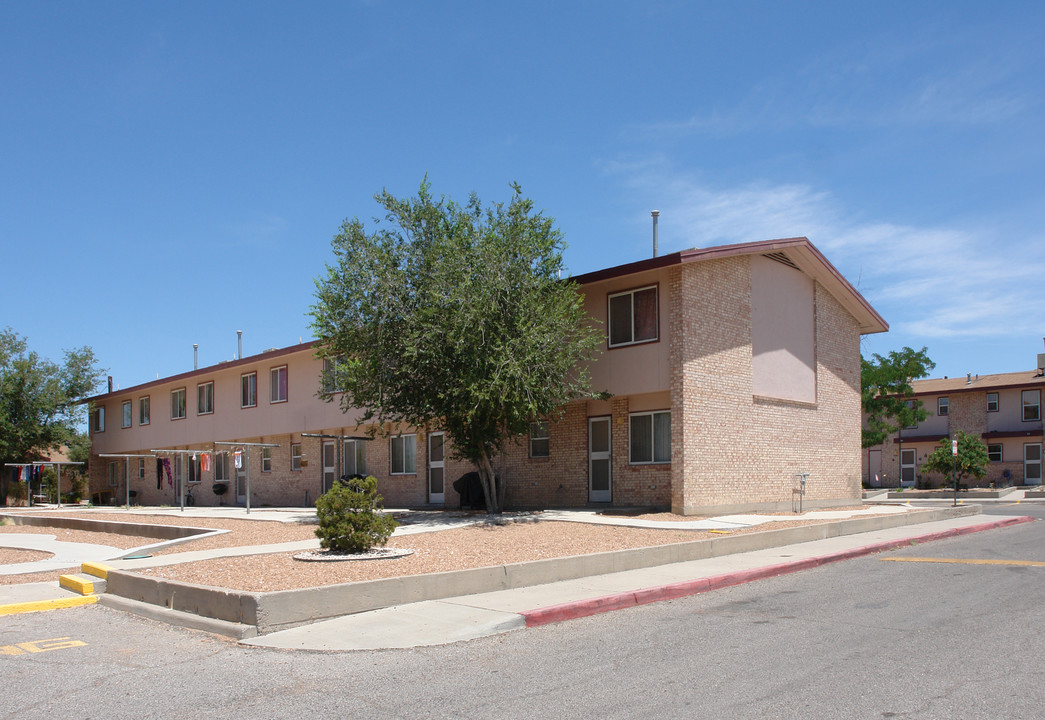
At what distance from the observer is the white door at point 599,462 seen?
2189cm

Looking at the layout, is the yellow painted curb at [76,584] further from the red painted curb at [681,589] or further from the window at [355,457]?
the window at [355,457]

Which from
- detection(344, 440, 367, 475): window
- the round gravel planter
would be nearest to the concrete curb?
the round gravel planter

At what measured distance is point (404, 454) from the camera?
2738 centimetres

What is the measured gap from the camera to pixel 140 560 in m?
13.4

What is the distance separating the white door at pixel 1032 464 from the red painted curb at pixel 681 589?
3579 cm

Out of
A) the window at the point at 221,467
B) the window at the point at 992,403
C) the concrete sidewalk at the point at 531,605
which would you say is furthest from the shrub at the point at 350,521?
the window at the point at 992,403

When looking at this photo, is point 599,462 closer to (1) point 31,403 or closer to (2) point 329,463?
(2) point 329,463

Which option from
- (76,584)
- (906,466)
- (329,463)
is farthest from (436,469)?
(906,466)

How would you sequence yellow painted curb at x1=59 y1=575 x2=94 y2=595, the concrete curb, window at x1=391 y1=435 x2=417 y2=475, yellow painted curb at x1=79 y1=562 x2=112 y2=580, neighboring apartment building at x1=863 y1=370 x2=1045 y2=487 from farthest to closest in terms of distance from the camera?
neighboring apartment building at x1=863 y1=370 x2=1045 y2=487
window at x1=391 y1=435 x2=417 y2=475
yellow painted curb at x1=79 y1=562 x2=112 y2=580
yellow painted curb at x1=59 y1=575 x2=94 y2=595
the concrete curb

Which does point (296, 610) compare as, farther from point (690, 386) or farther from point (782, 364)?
point (782, 364)

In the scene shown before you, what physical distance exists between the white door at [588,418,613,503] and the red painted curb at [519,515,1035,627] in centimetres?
743

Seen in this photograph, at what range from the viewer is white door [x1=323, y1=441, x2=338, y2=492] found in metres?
29.8

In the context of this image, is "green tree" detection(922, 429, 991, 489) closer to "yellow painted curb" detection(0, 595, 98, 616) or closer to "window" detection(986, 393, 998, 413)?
"window" detection(986, 393, 998, 413)

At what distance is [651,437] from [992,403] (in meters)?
35.5
